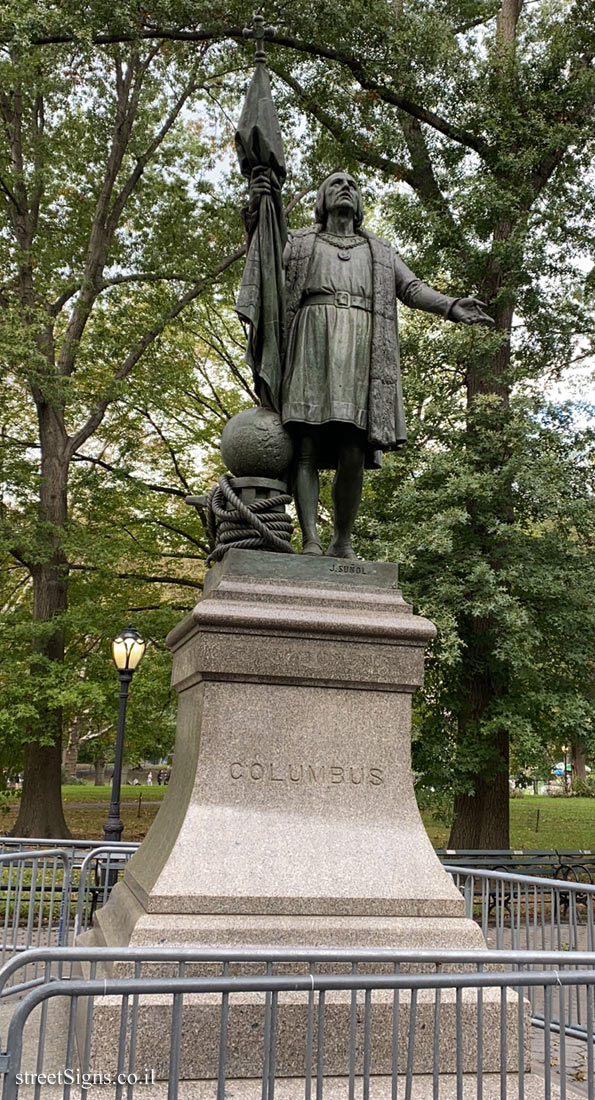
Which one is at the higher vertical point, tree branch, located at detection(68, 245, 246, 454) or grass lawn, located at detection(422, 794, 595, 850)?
tree branch, located at detection(68, 245, 246, 454)

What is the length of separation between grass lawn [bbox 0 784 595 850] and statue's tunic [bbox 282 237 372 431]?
12064mm

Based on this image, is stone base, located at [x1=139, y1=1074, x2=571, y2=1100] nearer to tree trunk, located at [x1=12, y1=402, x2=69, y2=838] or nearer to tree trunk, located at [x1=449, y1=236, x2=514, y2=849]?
tree trunk, located at [x1=449, y1=236, x2=514, y2=849]

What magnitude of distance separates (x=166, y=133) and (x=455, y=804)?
14.2m

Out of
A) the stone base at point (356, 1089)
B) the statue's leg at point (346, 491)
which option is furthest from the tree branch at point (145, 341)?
the stone base at point (356, 1089)

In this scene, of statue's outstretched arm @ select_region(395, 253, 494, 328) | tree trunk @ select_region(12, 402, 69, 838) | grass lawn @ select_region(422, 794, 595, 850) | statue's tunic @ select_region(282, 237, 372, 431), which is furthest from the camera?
grass lawn @ select_region(422, 794, 595, 850)

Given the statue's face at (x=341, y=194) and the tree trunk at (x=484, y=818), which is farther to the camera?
the tree trunk at (x=484, y=818)

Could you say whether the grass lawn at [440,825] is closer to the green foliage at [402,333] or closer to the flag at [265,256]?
the green foliage at [402,333]

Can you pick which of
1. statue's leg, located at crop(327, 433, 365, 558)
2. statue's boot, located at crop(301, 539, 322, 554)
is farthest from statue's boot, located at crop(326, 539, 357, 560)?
statue's boot, located at crop(301, 539, 322, 554)

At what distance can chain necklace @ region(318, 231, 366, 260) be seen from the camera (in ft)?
19.5

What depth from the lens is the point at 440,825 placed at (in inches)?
653

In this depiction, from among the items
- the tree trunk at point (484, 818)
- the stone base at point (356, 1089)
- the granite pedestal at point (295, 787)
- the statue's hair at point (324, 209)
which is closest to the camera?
the stone base at point (356, 1089)

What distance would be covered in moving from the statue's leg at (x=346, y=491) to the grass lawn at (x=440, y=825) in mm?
11371

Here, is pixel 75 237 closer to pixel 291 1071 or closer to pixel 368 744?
pixel 368 744

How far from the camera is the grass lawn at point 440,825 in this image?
21.8 m
